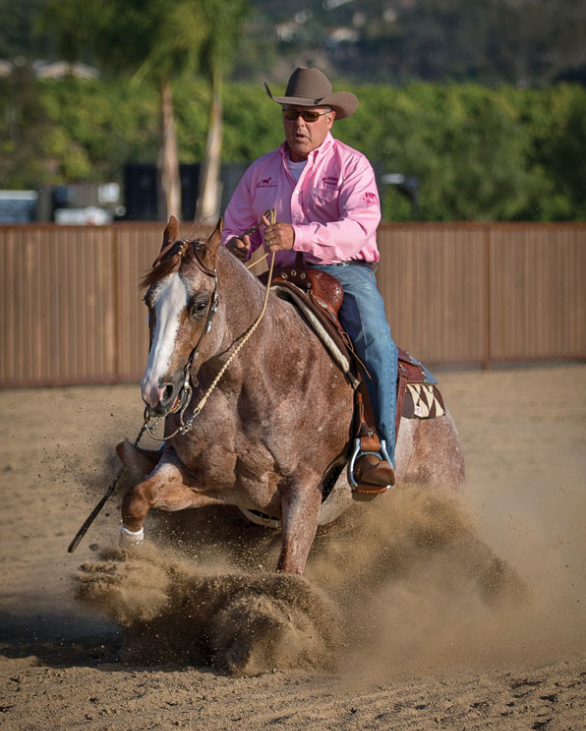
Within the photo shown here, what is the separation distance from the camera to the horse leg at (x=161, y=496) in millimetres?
4672

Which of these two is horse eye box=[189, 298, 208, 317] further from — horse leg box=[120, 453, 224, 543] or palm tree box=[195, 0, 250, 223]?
palm tree box=[195, 0, 250, 223]

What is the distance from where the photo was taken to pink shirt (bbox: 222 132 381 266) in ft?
16.4

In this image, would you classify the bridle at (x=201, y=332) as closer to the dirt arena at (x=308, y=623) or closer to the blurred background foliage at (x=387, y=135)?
the dirt arena at (x=308, y=623)

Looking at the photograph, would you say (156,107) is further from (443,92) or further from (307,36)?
(307,36)

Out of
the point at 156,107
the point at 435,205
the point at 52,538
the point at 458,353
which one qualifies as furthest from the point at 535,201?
the point at 52,538

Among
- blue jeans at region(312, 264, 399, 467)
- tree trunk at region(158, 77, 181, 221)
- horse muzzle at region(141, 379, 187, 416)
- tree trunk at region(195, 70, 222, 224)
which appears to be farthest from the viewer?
tree trunk at region(195, 70, 222, 224)

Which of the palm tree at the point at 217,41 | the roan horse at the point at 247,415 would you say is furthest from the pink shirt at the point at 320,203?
the palm tree at the point at 217,41

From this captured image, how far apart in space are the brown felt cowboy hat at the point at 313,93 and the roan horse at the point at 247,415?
998 mm

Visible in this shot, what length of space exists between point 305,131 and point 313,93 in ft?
0.64

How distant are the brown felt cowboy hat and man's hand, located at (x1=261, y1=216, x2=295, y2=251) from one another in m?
0.70

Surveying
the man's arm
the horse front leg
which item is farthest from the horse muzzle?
the man's arm

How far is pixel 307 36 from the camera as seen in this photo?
5384 inches

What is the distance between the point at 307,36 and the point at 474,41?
35672 millimetres

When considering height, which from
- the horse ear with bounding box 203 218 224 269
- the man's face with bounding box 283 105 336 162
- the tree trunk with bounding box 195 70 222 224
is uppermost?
the tree trunk with bounding box 195 70 222 224
